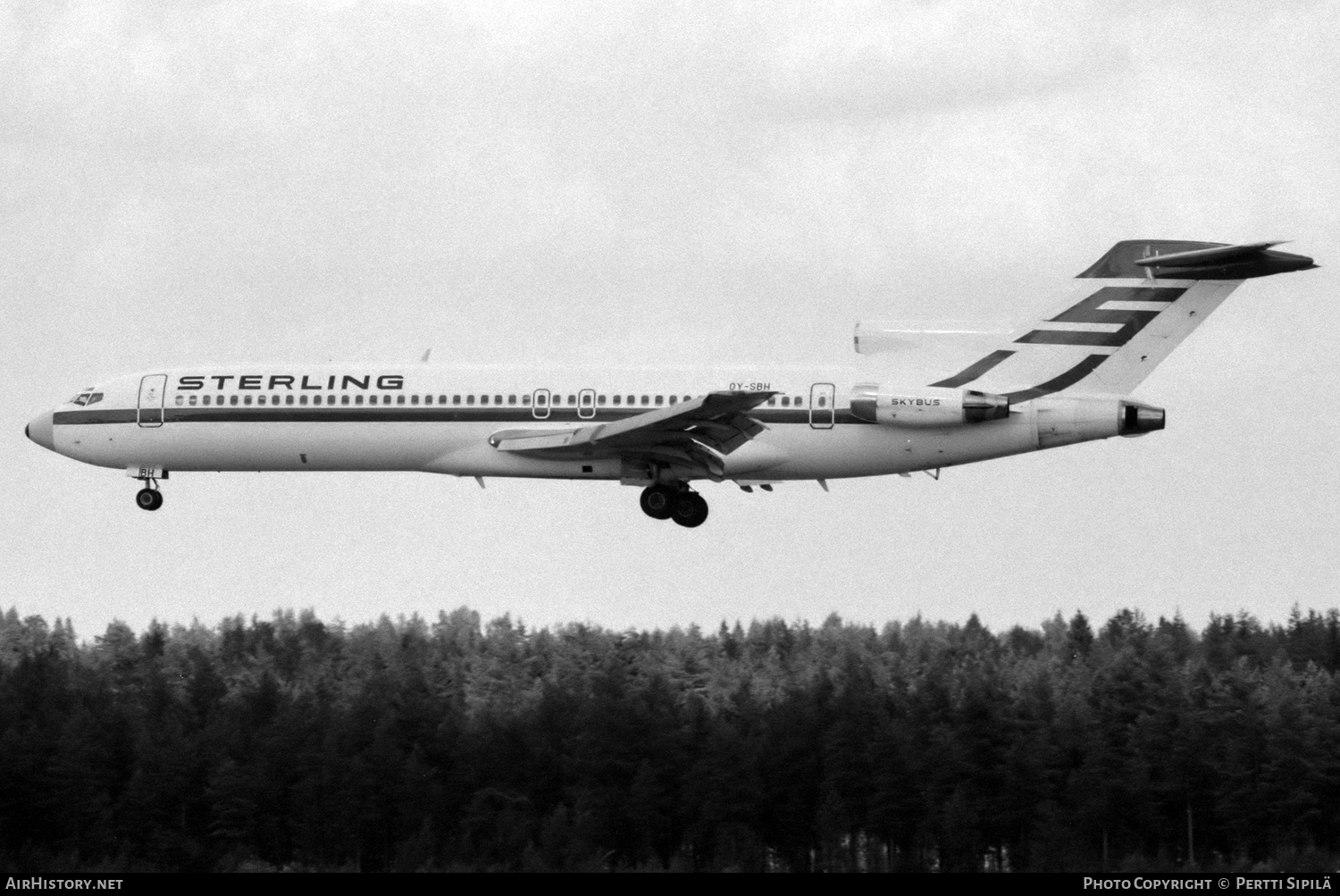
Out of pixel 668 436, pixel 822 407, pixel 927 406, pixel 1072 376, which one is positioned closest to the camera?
pixel 668 436

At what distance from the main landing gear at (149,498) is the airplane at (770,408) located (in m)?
2.73

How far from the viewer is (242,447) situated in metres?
49.5

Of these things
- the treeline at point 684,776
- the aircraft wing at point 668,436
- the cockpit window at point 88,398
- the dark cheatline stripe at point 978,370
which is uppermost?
the dark cheatline stripe at point 978,370

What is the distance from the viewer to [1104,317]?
47406 mm

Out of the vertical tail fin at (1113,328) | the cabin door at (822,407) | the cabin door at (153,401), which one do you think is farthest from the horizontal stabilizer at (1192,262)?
the cabin door at (153,401)

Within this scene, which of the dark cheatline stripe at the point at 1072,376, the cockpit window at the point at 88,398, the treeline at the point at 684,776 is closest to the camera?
the dark cheatline stripe at the point at 1072,376

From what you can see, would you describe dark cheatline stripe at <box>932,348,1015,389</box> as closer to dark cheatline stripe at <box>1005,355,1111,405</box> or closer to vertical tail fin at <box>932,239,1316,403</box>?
vertical tail fin at <box>932,239,1316,403</box>

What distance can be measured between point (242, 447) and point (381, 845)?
27089 millimetres

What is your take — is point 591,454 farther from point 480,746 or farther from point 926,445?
point 480,746

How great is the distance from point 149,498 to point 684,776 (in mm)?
27478

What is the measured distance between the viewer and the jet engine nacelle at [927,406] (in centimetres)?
4628

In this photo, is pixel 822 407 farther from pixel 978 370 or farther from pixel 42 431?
pixel 42 431

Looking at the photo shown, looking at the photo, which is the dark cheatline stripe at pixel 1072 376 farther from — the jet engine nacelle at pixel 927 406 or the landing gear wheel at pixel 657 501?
the landing gear wheel at pixel 657 501

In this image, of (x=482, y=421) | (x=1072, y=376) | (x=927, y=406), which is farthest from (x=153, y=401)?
(x=1072, y=376)
